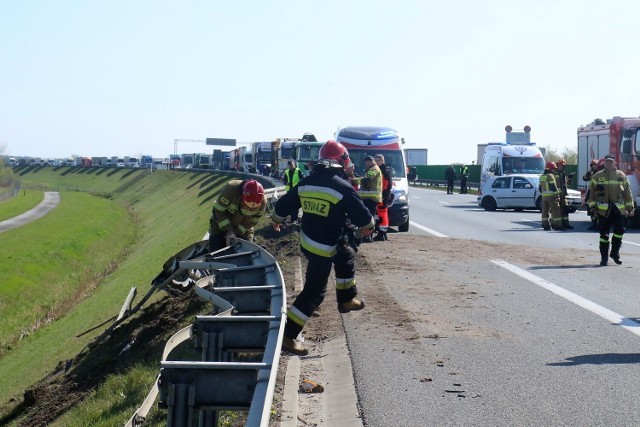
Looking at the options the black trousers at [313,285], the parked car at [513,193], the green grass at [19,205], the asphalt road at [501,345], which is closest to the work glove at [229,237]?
the asphalt road at [501,345]

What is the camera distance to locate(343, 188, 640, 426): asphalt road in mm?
6762

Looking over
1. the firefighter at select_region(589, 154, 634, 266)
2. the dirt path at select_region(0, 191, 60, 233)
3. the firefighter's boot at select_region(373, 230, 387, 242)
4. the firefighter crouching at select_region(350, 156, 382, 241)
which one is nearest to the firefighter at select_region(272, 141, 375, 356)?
the firefighter at select_region(589, 154, 634, 266)

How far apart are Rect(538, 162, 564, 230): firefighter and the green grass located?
6022cm

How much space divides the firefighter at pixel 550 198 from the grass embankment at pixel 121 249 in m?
11.0

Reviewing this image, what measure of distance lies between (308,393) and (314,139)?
132 feet

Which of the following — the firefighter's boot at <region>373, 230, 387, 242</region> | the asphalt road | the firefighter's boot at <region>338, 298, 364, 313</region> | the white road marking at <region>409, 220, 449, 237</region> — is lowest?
the white road marking at <region>409, 220, 449, 237</region>

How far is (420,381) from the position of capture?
7.64 meters

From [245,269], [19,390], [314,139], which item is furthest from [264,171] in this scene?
[245,269]

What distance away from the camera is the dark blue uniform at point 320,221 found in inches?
337

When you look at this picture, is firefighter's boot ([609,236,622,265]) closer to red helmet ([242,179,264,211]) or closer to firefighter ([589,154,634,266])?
firefighter ([589,154,634,266])

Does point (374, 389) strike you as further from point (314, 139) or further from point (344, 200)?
point (314, 139)

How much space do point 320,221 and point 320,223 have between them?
18mm

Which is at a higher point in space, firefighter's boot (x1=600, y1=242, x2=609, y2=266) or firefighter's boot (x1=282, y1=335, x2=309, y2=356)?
firefighter's boot (x1=600, y1=242, x2=609, y2=266)

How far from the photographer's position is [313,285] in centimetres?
863
